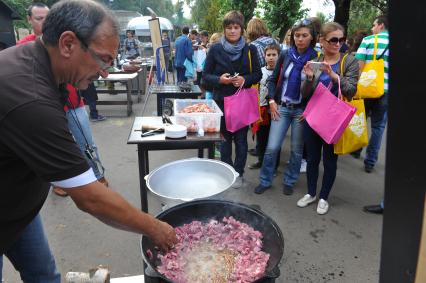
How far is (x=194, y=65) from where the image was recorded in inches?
416

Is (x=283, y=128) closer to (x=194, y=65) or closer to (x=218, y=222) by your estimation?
(x=218, y=222)

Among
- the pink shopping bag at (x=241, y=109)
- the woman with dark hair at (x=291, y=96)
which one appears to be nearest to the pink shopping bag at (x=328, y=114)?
Result: the woman with dark hair at (x=291, y=96)

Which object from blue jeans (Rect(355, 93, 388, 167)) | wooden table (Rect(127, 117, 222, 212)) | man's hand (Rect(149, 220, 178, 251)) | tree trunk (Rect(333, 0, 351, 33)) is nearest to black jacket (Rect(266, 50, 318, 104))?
wooden table (Rect(127, 117, 222, 212))

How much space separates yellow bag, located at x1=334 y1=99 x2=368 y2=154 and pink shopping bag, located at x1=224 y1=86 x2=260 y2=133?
110cm

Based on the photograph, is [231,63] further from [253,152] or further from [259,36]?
[253,152]

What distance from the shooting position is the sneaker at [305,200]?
3797 mm

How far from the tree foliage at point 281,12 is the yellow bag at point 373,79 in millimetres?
6309

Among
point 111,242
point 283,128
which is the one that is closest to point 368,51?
point 283,128

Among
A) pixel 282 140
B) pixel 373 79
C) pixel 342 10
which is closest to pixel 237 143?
pixel 282 140

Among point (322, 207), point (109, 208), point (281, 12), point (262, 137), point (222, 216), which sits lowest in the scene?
point (322, 207)

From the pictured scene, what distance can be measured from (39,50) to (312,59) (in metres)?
2.93

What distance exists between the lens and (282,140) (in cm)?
390

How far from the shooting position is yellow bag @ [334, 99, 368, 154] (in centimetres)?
325

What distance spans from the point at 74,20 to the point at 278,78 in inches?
115
